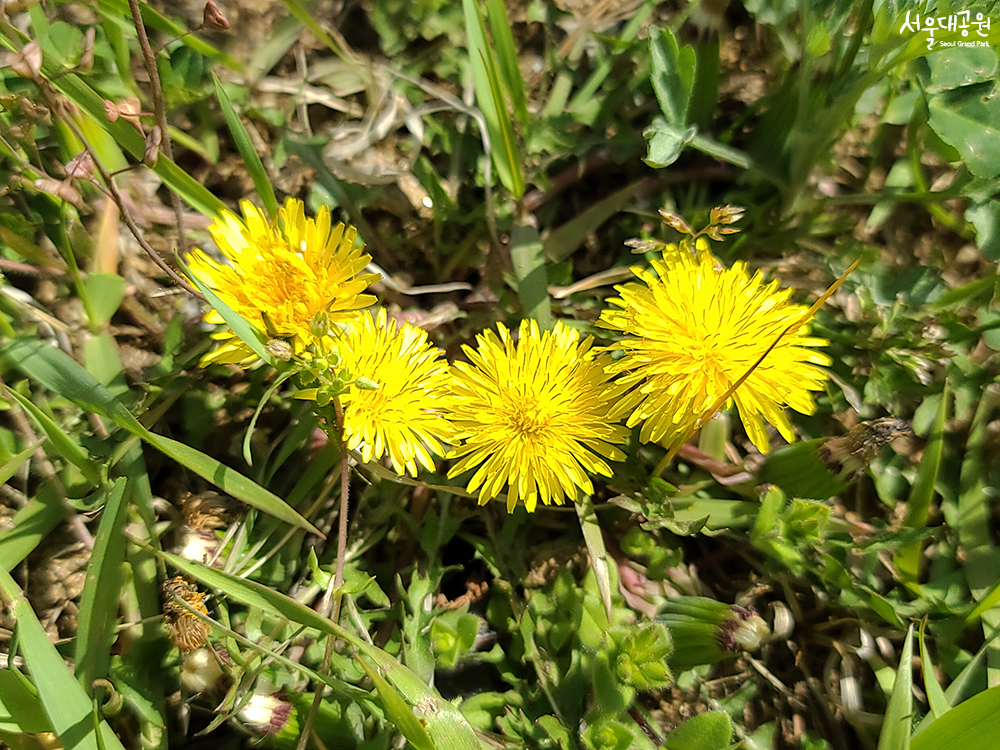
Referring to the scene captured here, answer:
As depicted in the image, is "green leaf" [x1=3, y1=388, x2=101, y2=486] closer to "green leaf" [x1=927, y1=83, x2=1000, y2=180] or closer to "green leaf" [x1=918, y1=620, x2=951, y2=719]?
"green leaf" [x1=918, y1=620, x2=951, y2=719]

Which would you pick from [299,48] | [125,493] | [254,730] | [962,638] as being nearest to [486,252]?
[299,48]

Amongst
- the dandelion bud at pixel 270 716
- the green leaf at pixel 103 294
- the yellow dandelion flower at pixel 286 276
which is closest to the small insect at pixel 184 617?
the dandelion bud at pixel 270 716

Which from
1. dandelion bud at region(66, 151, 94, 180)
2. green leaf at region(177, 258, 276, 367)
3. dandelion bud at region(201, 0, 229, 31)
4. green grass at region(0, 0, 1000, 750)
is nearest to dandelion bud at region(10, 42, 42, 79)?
green grass at region(0, 0, 1000, 750)

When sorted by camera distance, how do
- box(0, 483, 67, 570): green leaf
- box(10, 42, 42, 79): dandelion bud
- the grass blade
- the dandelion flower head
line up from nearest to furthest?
box(10, 42, 42, 79): dandelion bud → the dandelion flower head → box(0, 483, 67, 570): green leaf → the grass blade

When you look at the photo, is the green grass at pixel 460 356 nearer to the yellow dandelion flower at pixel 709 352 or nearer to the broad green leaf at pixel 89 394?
the broad green leaf at pixel 89 394

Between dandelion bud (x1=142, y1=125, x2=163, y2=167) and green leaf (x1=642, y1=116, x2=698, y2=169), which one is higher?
green leaf (x1=642, y1=116, x2=698, y2=169)
